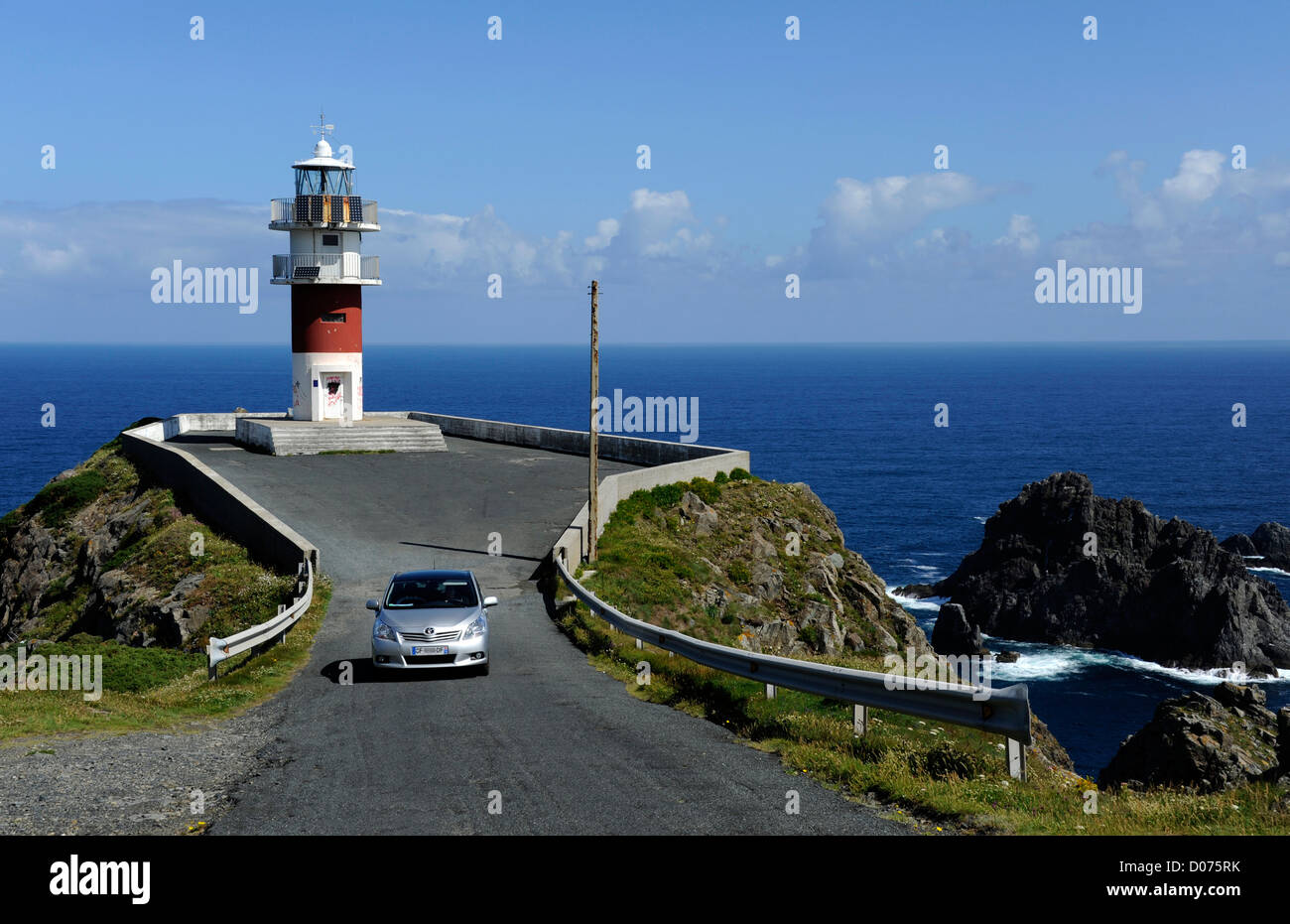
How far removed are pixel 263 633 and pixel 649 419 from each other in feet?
521

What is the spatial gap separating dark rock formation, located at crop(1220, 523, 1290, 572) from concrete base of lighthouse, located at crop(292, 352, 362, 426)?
2174 inches

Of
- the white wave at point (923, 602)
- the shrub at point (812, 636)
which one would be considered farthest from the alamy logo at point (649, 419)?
the shrub at point (812, 636)

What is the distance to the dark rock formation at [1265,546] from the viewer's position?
71500mm

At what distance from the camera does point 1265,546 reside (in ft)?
239

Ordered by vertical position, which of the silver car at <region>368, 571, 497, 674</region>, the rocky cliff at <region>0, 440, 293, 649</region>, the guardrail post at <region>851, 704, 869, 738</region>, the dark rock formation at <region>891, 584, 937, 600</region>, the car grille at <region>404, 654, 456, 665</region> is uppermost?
the guardrail post at <region>851, 704, 869, 738</region>

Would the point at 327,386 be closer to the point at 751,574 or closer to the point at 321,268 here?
the point at 321,268

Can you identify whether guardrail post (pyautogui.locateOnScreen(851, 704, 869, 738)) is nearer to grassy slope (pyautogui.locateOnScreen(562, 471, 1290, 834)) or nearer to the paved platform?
grassy slope (pyautogui.locateOnScreen(562, 471, 1290, 834))

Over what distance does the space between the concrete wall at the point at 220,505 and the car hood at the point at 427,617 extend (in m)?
8.53

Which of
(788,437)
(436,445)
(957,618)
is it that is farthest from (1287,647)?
(788,437)
